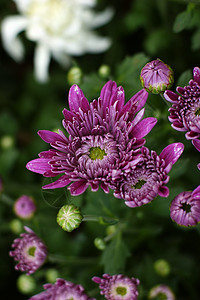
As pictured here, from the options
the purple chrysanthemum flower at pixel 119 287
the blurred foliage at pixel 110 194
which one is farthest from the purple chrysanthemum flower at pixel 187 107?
the purple chrysanthemum flower at pixel 119 287

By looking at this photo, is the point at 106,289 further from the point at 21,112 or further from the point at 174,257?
the point at 21,112

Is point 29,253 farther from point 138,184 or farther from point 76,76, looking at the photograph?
point 76,76

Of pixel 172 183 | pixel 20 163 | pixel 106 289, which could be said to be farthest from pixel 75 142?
pixel 20 163

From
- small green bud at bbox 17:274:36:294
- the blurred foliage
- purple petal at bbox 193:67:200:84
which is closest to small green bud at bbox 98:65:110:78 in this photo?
the blurred foliage

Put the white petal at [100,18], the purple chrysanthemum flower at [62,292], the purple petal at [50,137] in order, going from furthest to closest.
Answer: the white petal at [100,18], the purple chrysanthemum flower at [62,292], the purple petal at [50,137]

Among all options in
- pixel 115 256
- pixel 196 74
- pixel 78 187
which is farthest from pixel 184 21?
pixel 115 256

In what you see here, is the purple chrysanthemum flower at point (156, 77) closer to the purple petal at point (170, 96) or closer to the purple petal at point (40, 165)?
the purple petal at point (170, 96)
